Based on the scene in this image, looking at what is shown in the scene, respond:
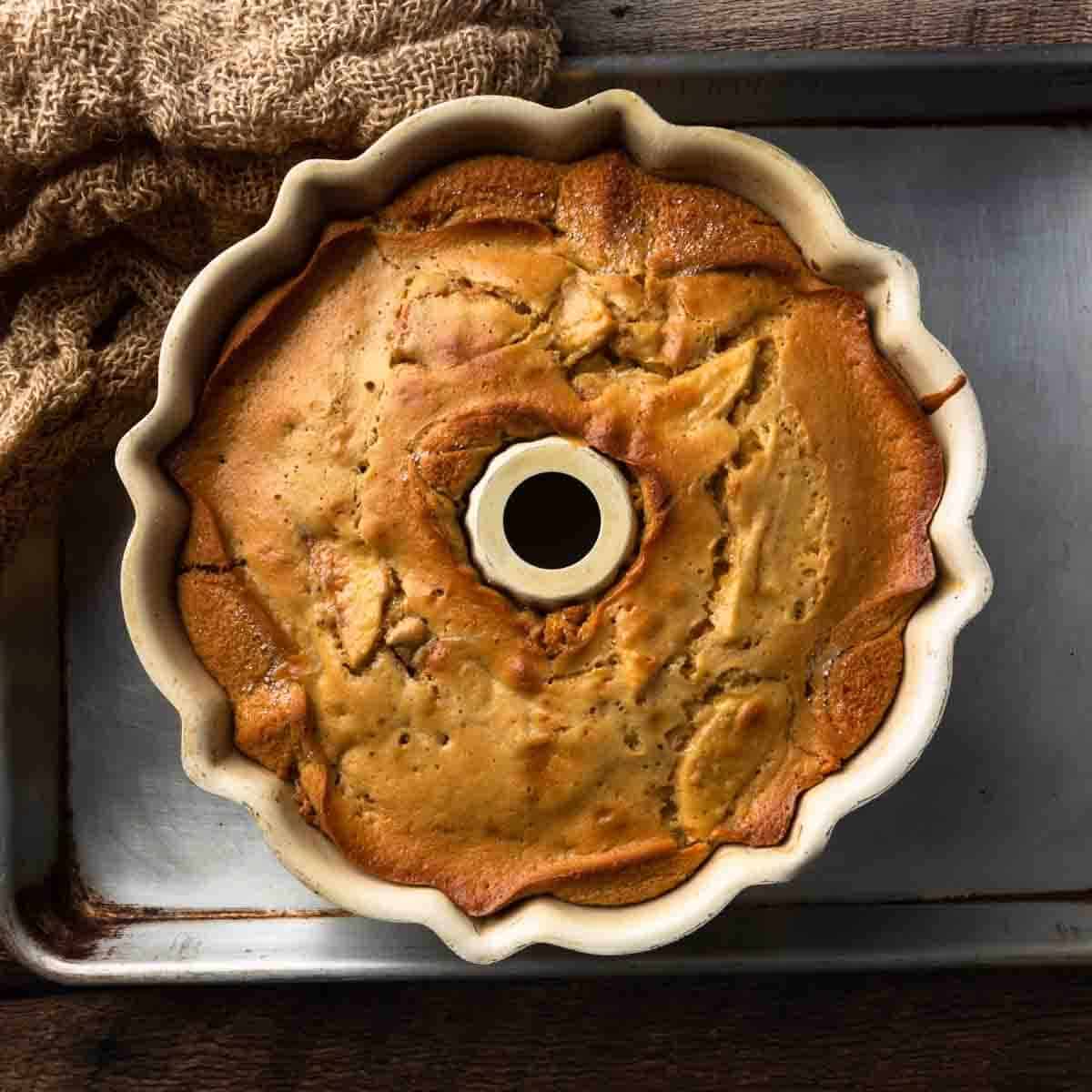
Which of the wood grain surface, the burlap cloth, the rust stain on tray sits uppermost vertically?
the burlap cloth

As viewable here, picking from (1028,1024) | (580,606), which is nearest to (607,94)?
(580,606)

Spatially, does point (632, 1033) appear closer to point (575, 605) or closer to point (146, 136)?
point (575, 605)

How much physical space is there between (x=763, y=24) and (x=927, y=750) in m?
1.13

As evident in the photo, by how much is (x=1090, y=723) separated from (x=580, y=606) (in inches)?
36.0

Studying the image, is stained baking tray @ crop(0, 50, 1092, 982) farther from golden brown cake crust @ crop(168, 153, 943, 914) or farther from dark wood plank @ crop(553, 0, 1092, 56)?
golden brown cake crust @ crop(168, 153, 943, 914)

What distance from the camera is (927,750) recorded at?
5.67ft

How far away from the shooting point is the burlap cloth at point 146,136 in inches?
59.2

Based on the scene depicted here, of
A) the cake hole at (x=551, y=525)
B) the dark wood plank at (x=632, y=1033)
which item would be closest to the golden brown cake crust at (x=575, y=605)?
the cake hole at (x=551, y=525)

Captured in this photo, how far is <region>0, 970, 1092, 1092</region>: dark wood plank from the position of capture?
1856 mm

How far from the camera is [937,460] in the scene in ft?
4.63

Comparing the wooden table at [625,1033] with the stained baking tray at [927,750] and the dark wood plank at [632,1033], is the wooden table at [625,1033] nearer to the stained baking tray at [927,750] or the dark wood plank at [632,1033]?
the dark wood plank at [632,1033]

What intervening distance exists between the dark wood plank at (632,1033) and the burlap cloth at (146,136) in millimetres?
877

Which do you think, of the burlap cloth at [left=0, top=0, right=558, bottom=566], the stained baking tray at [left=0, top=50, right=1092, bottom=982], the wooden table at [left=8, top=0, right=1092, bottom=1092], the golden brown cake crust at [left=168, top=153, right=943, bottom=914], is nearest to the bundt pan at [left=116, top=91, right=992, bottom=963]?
the golden brown cake crust at [left=168, top=153, right=943, bottom=914]

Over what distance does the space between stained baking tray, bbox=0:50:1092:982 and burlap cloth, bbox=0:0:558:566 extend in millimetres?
199
